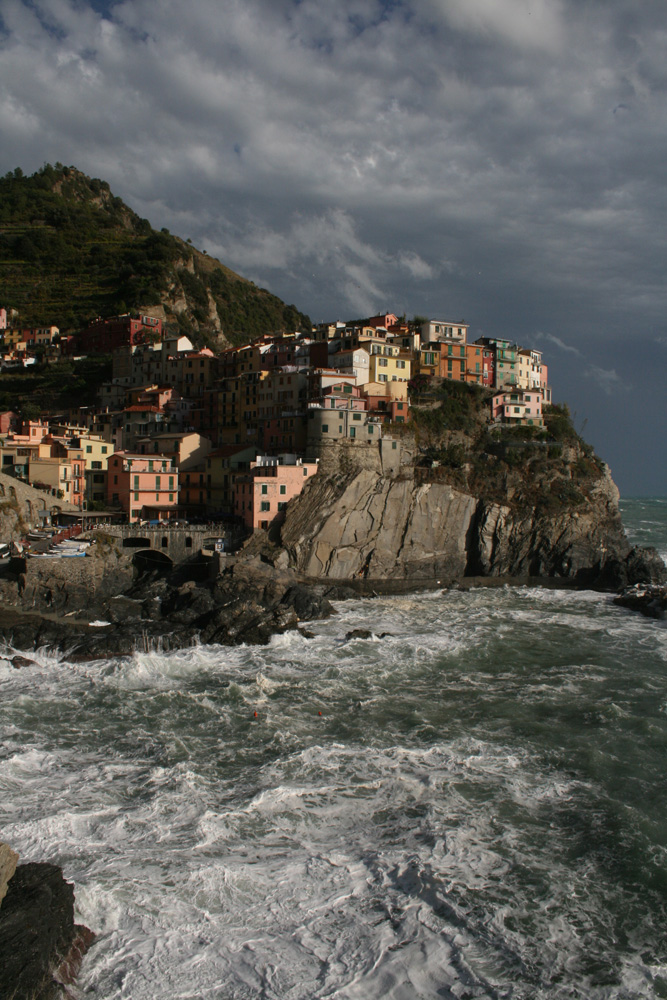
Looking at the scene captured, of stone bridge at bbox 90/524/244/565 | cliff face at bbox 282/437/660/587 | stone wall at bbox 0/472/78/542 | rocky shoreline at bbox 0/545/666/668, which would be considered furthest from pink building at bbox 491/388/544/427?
stone wall at bbox 0/472/78/542

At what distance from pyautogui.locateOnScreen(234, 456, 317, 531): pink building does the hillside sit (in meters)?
53.7

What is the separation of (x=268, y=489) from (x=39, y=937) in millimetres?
39837

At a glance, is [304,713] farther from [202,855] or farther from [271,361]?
[271,361]

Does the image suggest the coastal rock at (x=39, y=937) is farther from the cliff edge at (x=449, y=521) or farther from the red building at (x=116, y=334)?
the red building at (x=116, y=334)

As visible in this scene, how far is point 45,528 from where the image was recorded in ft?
165

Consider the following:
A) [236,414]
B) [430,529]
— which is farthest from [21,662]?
[236,414]

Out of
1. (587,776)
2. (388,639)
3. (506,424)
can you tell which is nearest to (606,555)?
(506,424)

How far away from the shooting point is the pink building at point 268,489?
174 ft

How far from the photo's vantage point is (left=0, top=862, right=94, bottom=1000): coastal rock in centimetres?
1389

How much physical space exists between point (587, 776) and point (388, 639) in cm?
1632

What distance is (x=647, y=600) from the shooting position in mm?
46562

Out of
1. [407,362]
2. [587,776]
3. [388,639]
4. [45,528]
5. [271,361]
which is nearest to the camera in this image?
[587,776]

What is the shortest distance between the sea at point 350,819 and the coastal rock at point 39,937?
0.56 metres

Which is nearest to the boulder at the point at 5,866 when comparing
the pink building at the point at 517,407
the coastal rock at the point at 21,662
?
the coastal rock at the point at 21,662
